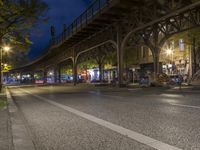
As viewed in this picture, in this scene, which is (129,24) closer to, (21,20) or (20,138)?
(21,20)

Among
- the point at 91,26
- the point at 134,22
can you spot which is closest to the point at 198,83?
the point at 134,22

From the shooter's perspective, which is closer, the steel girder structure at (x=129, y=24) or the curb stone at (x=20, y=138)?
the curb stone at (x=20, y=138)

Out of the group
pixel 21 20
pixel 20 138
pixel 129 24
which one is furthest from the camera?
pixel 129 24

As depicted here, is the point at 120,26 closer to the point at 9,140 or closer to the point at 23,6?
the point at 23,6

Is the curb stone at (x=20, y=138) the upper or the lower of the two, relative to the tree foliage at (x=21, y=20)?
lower

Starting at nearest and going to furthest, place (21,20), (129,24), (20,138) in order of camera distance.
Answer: (20,138)
(21,20)
(129,24)

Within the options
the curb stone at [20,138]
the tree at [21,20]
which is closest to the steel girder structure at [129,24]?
the tree at [21,20]

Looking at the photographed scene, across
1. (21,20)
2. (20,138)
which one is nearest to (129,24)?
(21,20)

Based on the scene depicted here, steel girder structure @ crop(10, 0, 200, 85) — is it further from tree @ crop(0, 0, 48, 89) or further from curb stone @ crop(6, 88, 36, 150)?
curb stone @ crop(6, 88, 36, 150)

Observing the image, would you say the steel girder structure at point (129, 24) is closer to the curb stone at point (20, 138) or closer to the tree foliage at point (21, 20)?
the tree foliage at point (21, 20)

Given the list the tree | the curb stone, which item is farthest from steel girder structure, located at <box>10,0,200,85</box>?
the curb stone

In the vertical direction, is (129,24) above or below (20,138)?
above

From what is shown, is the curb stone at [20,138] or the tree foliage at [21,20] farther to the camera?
the tree foliage at [21,20]

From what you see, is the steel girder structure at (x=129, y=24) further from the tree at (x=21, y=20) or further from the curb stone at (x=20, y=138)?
the curb stone at (x=20, y=138)
